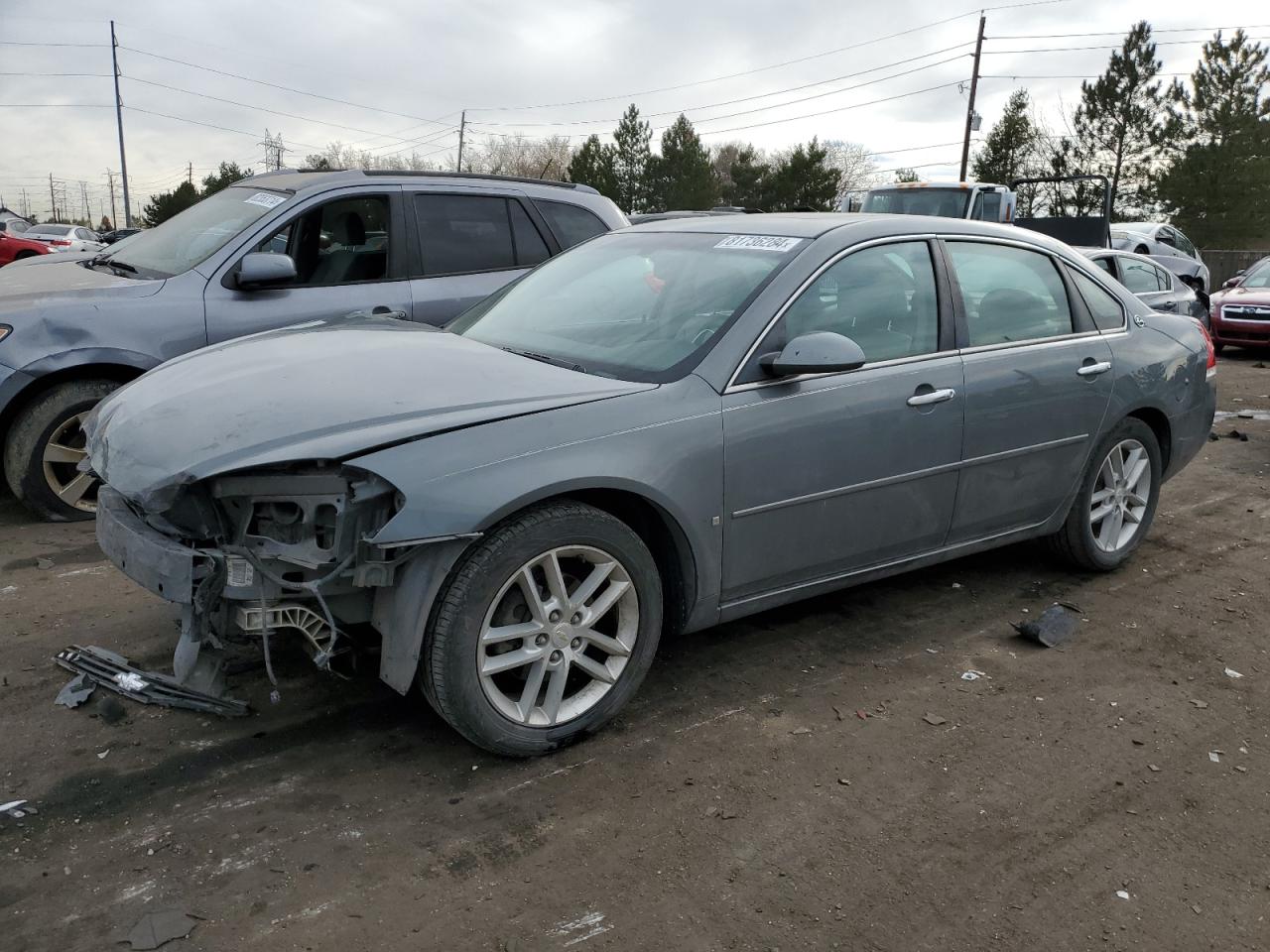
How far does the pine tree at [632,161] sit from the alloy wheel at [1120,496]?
149 feet

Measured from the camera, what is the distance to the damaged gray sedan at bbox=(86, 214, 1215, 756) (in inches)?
116

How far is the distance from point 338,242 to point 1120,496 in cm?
450

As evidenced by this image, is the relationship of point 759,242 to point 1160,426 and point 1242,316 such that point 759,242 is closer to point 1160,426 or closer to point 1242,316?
point 1160,426

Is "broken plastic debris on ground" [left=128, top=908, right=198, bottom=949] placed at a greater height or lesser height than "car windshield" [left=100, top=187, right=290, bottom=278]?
lesser

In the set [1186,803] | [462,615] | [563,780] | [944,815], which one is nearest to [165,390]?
[462,615]

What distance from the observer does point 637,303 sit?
3965mm

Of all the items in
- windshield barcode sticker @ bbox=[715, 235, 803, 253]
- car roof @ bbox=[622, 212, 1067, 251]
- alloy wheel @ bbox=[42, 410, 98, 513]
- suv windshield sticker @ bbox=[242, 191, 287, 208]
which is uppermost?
suv windshield sticker @ bbox=[242, 191, 287, 208]

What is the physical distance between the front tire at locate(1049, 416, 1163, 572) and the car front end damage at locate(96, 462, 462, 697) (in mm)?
3283

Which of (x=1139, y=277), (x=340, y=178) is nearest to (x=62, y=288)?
(x=340, y=178)

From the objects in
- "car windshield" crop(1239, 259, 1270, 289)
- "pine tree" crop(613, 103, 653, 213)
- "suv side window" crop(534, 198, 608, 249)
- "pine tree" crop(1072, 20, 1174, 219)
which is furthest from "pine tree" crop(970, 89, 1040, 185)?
"suv side window" crop(534, 198, 608, 249)

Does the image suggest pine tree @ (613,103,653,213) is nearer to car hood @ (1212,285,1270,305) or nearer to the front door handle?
car hood @ (1212,285,1270,305)

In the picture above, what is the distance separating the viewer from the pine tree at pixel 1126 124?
45.4 meters

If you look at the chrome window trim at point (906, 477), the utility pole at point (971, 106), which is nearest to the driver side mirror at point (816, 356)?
the chrome window trim at point (906, 477)

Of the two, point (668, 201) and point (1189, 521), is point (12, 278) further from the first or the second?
point (668, 201)
